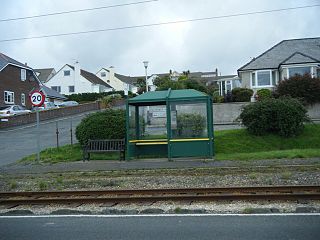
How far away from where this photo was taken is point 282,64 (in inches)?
1423

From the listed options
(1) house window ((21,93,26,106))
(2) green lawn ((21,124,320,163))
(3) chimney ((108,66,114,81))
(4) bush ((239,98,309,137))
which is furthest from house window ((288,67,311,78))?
(3) chimney ((108,66,114,81))

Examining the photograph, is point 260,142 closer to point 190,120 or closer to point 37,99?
point 190,120

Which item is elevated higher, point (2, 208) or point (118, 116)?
point (118, 116)

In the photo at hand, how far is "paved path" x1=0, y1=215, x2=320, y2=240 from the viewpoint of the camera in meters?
6.84

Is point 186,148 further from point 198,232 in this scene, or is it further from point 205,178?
point 198,232

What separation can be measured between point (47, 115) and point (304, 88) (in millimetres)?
27367

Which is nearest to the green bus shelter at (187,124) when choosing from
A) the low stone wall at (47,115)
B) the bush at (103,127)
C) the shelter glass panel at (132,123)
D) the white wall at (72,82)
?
the shelter glass panel at (132,123)

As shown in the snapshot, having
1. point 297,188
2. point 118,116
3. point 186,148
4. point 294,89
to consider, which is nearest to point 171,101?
point 186,148

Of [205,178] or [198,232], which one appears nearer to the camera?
[198,232]

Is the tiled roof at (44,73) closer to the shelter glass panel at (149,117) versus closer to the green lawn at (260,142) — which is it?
the shelter glass panel at (149,117)

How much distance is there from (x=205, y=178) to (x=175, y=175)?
4.20 ft

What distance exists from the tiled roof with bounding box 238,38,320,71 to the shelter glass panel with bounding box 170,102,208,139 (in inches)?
845

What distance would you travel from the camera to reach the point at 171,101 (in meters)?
17.5

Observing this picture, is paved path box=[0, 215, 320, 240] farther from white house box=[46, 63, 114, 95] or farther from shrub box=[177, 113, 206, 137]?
white house box=[46, 63, 114, 95]
